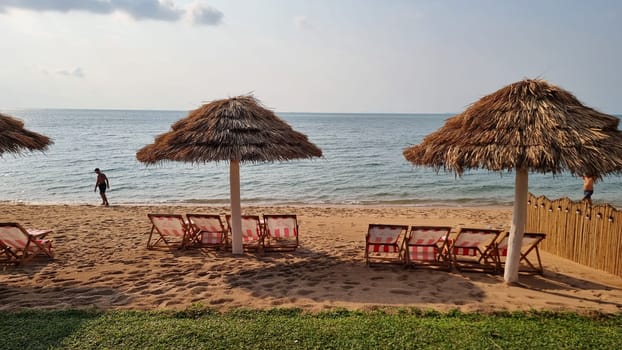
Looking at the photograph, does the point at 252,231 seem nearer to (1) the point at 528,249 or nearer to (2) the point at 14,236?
(2) the point at 14,236

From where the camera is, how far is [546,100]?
19.4ft

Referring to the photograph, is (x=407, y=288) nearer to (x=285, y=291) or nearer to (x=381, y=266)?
(x=381, y=266)

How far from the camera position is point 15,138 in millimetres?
6785

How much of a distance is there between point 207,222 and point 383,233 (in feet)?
10.4

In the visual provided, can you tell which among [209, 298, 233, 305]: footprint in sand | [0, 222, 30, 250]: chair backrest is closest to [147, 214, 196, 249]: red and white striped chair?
[0, 222, 30, 250]: chair backrest

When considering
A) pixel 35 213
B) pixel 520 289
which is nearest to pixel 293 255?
pixel 520 289

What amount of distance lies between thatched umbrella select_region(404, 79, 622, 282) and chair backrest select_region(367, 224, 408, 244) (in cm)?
127

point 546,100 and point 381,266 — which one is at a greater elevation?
point 546,100

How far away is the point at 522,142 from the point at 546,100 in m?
0.85

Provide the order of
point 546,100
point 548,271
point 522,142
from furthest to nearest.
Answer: point 548,271
point 546,100
point 522,142

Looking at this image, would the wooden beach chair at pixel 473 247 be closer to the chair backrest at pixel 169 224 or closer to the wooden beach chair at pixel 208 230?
the wooden beach chair at pixel 208 230

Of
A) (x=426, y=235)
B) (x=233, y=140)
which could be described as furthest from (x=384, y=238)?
(x=233, y=140)

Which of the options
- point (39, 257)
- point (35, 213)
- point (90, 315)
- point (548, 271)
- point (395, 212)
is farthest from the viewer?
point (395, 212)

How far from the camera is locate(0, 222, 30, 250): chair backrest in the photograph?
22.8 feet
